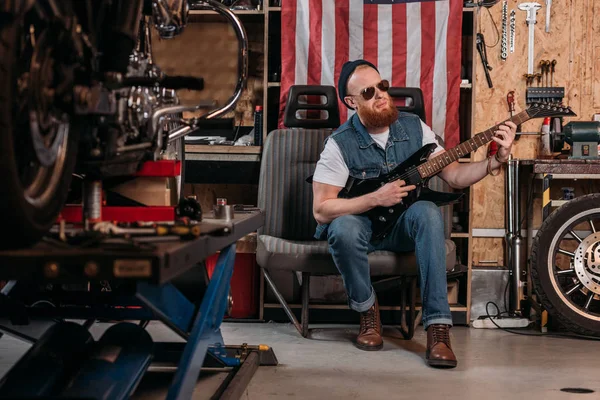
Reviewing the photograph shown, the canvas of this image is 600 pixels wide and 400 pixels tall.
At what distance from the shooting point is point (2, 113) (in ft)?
4.04

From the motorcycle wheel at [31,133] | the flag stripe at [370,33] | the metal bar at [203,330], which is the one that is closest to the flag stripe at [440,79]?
the flag stripe at [370,33]

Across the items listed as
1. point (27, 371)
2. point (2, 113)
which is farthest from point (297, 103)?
point (2, 113)

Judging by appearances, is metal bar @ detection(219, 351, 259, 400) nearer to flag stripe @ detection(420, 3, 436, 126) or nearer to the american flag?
the american flag

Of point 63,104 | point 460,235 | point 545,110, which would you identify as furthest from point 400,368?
point 63,104

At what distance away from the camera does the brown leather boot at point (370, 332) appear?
3189 millimetres

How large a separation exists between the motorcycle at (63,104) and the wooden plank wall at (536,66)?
271cm

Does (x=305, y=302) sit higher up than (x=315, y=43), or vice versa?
(x=315, y=43)

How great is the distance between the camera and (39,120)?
1.39 meters

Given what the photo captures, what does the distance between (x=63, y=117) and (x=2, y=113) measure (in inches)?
9.7

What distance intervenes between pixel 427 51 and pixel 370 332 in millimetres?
1466

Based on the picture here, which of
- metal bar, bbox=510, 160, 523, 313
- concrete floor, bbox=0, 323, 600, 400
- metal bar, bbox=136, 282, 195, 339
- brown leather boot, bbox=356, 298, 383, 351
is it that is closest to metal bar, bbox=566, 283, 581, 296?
concrete floor, bbox=0, 323, 600, 400

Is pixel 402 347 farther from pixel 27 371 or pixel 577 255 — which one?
pixel 27 371

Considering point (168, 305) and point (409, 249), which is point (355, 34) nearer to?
point (409, 249)

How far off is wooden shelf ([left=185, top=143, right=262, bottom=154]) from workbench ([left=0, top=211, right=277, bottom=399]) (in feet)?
3.95
